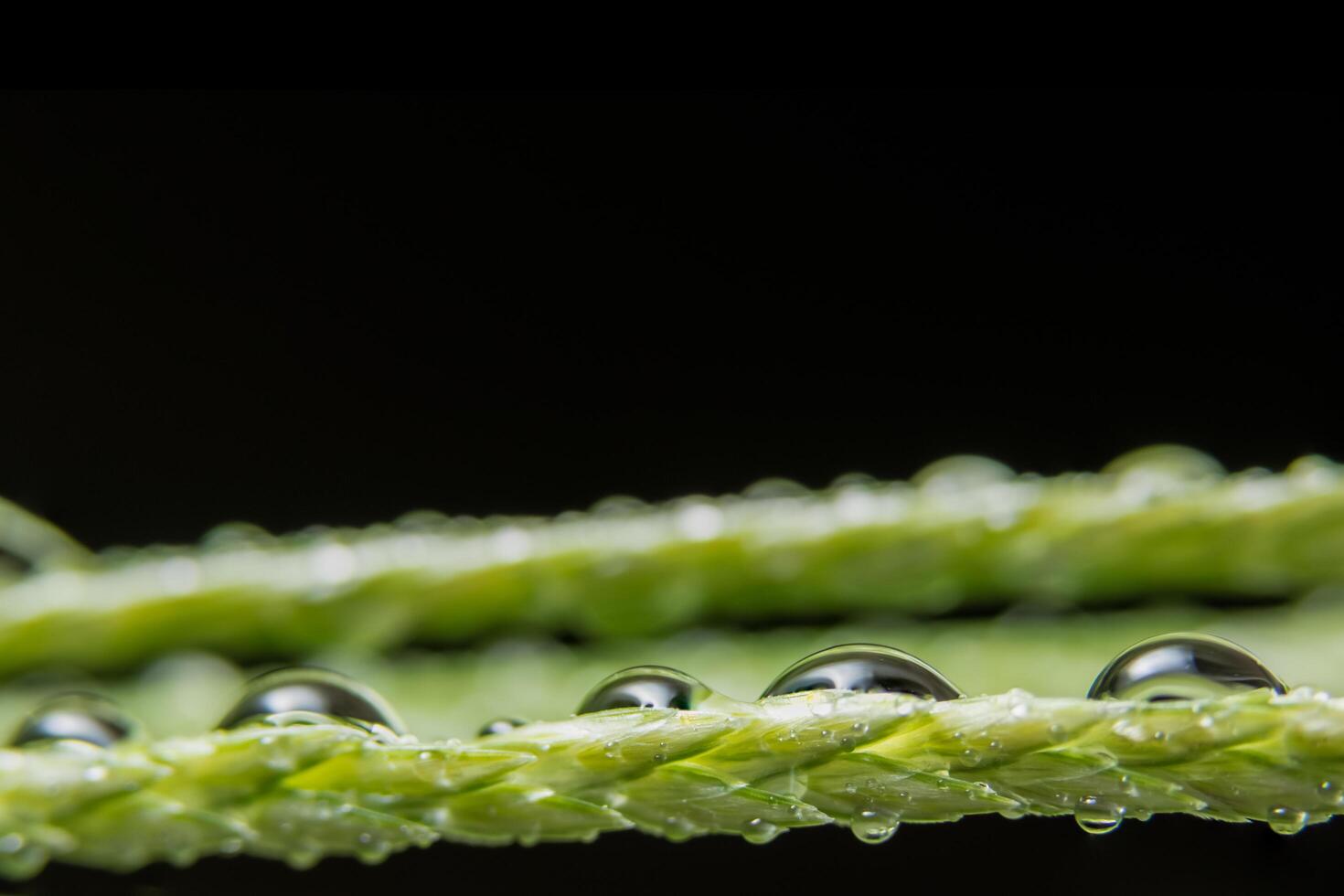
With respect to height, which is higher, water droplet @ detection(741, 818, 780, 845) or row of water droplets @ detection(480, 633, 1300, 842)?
row of water droplets @ detection(480, 633, 1300, 842)

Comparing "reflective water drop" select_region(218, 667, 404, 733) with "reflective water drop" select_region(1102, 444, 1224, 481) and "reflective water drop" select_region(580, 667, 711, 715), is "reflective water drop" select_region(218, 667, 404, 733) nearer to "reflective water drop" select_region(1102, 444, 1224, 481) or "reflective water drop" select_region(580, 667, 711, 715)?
"reflective water drop" select_region(580, 667, 711, 715)

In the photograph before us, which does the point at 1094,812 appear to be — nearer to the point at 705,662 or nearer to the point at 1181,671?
the point at 1181,671

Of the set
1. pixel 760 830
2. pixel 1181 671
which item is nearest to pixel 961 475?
pixel 1181 671

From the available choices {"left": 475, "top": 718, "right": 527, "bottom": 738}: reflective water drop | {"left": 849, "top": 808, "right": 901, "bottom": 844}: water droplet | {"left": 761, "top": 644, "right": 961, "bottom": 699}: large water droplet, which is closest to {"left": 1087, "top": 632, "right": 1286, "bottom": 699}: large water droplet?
{"left": 761, "top": 644, "right": 961, "bottom": 699}: large water droplet

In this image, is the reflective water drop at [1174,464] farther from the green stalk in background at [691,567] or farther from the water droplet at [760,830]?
the water droplet at [760,830]

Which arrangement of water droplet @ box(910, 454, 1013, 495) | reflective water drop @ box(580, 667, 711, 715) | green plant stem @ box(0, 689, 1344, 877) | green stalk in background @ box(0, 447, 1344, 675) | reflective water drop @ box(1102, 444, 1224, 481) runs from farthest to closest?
reflective water drop @ box(1102, 444, 1224, 481)
water droplet @ box(910, 454, 1013, 495)
green stalk in background @ box(0, 447, 1344, 675)
reflective water drop @ box(580, 667, 711, 715)
green plant stem @ box(0, 689, 1344, 877)
